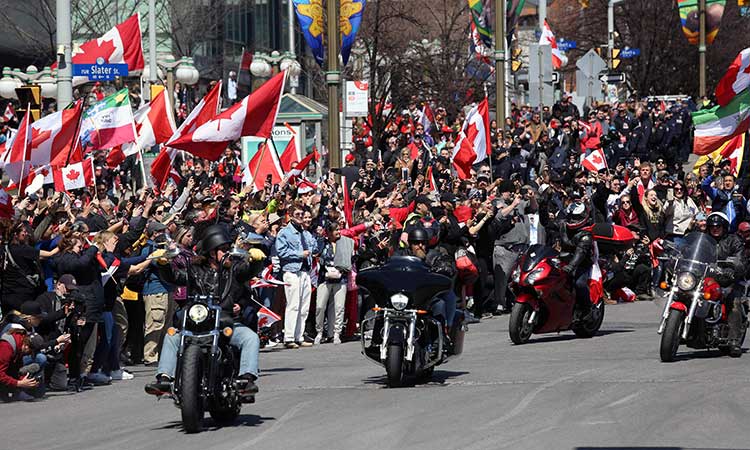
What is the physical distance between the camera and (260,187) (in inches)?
960

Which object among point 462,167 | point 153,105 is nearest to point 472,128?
point 462,167

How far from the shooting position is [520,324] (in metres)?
18.0

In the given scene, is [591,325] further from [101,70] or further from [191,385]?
[191,385]

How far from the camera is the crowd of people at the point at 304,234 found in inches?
594

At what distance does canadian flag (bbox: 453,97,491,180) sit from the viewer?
88.5 ft

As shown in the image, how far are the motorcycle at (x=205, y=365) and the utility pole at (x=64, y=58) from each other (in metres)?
9.43

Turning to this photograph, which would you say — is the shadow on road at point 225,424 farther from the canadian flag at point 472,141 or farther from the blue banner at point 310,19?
the canadian flag at point 472,141

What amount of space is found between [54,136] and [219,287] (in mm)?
7679

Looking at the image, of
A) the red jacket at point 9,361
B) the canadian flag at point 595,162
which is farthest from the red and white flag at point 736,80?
the red jacket at point 9,361

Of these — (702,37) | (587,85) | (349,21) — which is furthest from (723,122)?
(702,37)

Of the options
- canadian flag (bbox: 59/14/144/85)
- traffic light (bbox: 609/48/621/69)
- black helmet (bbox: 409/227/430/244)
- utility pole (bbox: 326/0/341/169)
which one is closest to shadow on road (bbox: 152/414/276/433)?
black helmet (bbox: 409/227/430/244)

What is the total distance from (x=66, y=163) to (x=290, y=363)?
421 cm

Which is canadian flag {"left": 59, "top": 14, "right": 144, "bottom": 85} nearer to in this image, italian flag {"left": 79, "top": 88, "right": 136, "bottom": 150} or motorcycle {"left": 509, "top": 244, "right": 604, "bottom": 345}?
italian flag {"left": 79, "top": 88, "right": 136, "bottom": 150}

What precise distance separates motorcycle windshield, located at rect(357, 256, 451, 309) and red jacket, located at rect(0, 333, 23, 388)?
3280mm
